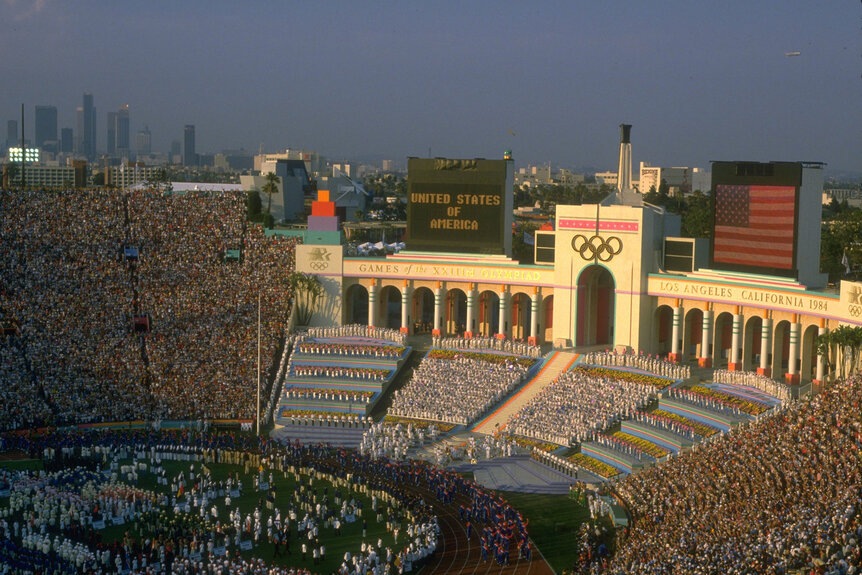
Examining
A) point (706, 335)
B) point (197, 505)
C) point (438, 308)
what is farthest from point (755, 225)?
point (197, 505)

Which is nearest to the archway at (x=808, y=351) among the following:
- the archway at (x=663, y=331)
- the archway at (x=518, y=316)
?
the archway at (x=663, y=331)

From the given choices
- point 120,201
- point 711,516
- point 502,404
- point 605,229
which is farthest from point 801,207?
point 120,201

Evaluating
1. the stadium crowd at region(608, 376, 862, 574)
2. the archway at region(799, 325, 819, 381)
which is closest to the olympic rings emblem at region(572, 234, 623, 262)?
the archway at region(799, 325, 819, 381)

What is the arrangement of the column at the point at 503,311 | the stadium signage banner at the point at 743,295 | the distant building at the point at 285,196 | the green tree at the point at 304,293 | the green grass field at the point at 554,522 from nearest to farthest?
1. the green grass field at the point at 554,522
2. the stadium signage banner at the point at 743,295
3. the column at the point at 503,311
4. the green tree at the point at 304,293
5. the distant building at the point at 285,196

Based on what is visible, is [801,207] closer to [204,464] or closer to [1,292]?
[204,464]

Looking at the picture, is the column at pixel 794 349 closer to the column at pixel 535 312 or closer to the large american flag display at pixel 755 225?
the large american flag display at pixel 755 225

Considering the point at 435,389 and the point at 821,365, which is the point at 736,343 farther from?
the point at 435,389
